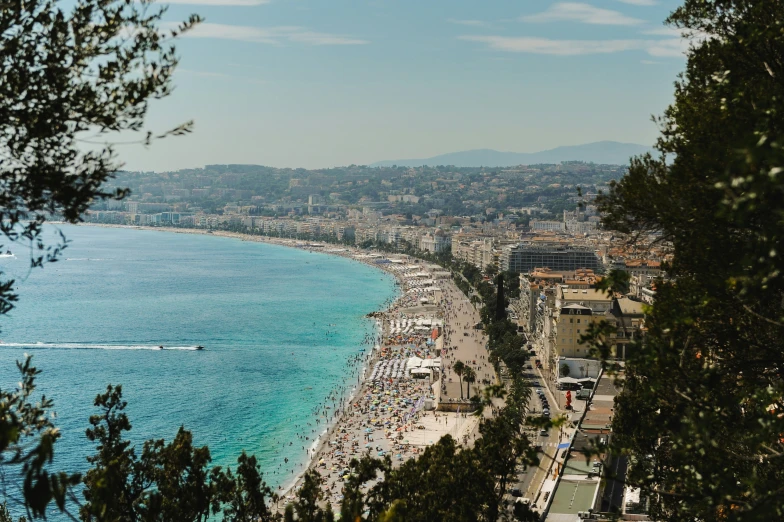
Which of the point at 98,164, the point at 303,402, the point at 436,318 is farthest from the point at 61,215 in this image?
the point at 436,318

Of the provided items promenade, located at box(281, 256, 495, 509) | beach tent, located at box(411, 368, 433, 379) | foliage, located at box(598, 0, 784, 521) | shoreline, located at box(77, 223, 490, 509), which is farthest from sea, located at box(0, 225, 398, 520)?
foliage, located at box(598, 0, 784, 521)

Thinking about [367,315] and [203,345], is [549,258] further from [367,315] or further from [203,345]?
[203,345]

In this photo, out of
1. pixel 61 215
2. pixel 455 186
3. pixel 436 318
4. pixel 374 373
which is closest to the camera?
pixel 61 215

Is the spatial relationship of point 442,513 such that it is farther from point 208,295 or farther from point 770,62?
point 208,295

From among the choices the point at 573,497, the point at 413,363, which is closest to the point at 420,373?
the point at 413,363

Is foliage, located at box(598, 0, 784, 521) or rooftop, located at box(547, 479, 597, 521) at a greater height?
foliage, located at box(598, 0, 784, 521)

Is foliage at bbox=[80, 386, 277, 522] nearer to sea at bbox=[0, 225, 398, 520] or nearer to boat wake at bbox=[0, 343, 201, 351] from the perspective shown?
sea at bbox=[0, 225, 398, 520]
